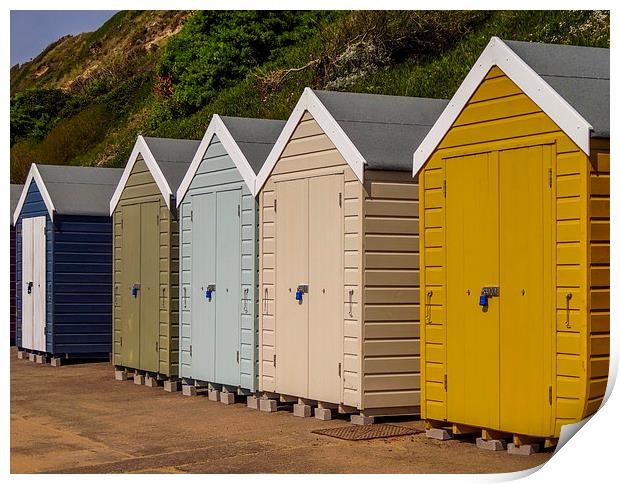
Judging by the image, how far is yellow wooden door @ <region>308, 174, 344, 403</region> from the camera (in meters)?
10.0

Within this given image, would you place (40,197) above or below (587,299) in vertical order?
above

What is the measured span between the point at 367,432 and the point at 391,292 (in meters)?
→ 1.22

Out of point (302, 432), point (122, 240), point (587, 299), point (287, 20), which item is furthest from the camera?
point (287, 20)

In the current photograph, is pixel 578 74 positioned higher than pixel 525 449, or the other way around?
pixel 578 74

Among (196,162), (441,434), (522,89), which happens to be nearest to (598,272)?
(522,89)

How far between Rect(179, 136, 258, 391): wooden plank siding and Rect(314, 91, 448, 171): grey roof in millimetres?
1578

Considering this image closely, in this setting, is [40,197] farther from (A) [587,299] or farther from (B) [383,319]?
(A) [587,299]

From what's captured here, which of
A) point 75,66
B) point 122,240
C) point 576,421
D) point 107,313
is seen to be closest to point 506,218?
point 576,421

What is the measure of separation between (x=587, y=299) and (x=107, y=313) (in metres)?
10.4

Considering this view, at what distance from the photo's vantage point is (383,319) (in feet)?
32.3

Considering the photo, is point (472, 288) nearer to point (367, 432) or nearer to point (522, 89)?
point (522, 89)

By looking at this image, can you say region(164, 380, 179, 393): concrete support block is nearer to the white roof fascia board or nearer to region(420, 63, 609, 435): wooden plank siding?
the white roof fascia board

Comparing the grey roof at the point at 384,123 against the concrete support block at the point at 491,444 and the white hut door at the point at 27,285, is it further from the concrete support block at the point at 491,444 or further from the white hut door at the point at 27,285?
the white hut door at the point at 27,285

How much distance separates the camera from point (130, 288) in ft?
46.5
